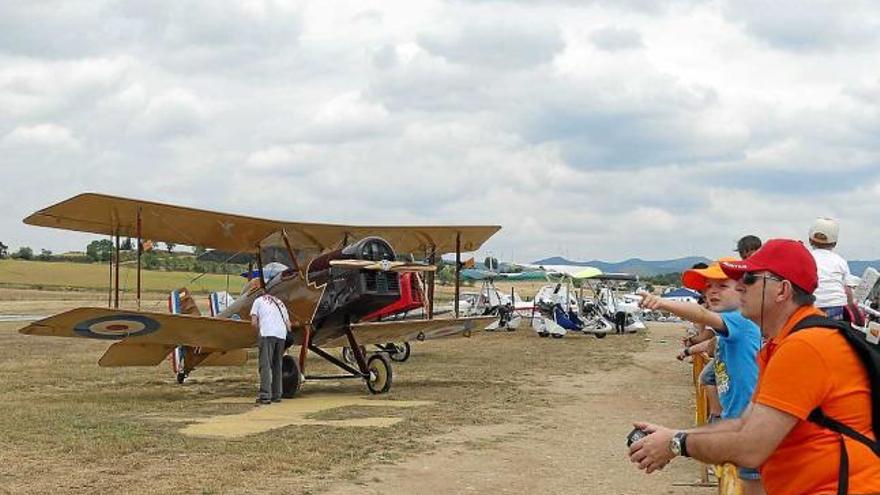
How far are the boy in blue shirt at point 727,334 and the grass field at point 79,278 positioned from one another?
58340mm

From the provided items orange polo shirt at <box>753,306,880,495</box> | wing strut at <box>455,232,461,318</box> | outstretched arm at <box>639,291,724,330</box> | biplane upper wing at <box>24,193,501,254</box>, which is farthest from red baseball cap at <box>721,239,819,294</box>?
wing strut at <box>455,232,461,318</box>

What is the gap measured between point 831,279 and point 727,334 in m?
2.57

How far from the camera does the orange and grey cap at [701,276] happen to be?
4.52 meters

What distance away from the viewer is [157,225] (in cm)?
1493

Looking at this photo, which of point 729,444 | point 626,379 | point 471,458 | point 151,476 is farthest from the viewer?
point 626,379

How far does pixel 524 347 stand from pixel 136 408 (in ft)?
52.6

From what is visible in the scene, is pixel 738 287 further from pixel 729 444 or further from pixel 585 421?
pixel 585 421

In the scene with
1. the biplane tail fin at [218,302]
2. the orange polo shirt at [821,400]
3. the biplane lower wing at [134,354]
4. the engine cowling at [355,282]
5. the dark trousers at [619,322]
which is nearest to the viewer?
the orange polo shirt at [821,400]

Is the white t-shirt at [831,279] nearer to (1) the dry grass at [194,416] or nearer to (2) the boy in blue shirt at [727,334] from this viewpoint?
(2) the boy in blue shirt at [727,334]

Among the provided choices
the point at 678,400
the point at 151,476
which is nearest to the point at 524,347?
the point at 678,400

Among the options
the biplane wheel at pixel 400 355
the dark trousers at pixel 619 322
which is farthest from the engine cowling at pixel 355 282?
the dark trousers at pixel 619 322

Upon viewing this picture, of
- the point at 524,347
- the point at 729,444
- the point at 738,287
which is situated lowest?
the point at 524,347

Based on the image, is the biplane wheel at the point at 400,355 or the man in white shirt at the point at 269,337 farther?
the biplane wheel at the point at 400,355

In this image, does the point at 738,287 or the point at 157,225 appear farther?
the point at 157,225
